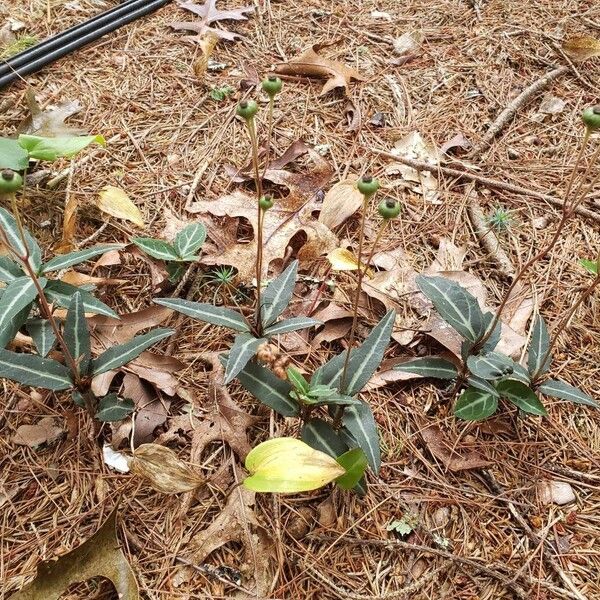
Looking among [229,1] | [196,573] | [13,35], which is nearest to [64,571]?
[196,573]

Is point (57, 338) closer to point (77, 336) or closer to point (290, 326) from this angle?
point (77, 336)

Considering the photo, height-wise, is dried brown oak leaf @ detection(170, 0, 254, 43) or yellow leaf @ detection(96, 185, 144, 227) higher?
dried brown oak leaf @ detection(170, 0, 254, 43)

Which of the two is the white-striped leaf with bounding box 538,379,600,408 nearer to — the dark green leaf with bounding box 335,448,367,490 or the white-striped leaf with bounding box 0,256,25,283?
the dark green leaf with bounding box 335,448,367,490

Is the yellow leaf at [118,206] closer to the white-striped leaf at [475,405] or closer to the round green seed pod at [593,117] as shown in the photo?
the white-striped leaf at [475,405]

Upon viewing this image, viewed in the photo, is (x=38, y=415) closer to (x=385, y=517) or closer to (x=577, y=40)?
(x=385, y=517)

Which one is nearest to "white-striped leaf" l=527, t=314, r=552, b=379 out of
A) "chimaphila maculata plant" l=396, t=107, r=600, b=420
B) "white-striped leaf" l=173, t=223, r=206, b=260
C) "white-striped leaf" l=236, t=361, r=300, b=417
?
"chimaphila maculata plant" l=396, t=107, r=600, b=420

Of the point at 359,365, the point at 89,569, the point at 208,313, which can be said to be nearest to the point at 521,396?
the point at 359,365

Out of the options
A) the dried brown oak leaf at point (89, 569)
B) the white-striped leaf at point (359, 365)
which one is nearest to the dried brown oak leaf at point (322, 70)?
the white-striped leaf at point (359, 365)
